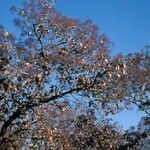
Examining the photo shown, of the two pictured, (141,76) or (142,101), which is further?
(141,76)

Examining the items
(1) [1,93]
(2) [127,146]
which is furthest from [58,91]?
(2) [127,146]

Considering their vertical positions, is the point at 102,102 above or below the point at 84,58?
below

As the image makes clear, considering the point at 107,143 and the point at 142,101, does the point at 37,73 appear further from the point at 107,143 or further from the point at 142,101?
the point at 107,143

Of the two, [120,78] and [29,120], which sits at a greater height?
[120,78]

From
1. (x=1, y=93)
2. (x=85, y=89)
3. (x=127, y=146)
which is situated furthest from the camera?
(x=127, y=146)

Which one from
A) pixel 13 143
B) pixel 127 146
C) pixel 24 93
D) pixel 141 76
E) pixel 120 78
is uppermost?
pixel 127 146

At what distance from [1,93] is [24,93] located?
1315 millimetres

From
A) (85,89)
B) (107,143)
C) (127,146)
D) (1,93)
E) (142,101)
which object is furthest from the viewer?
(127,146)

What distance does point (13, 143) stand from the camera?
26.0 metres

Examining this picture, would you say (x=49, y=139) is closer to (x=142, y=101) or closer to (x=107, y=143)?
(x=142, y=101)

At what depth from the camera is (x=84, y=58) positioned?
87.3 ft

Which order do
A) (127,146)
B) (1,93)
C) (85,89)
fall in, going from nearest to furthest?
1. (1,93)
2. (85,89)
3. (127,146)

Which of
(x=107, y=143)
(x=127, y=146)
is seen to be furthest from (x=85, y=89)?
(x=127, y=146)

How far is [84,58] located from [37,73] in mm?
3514
